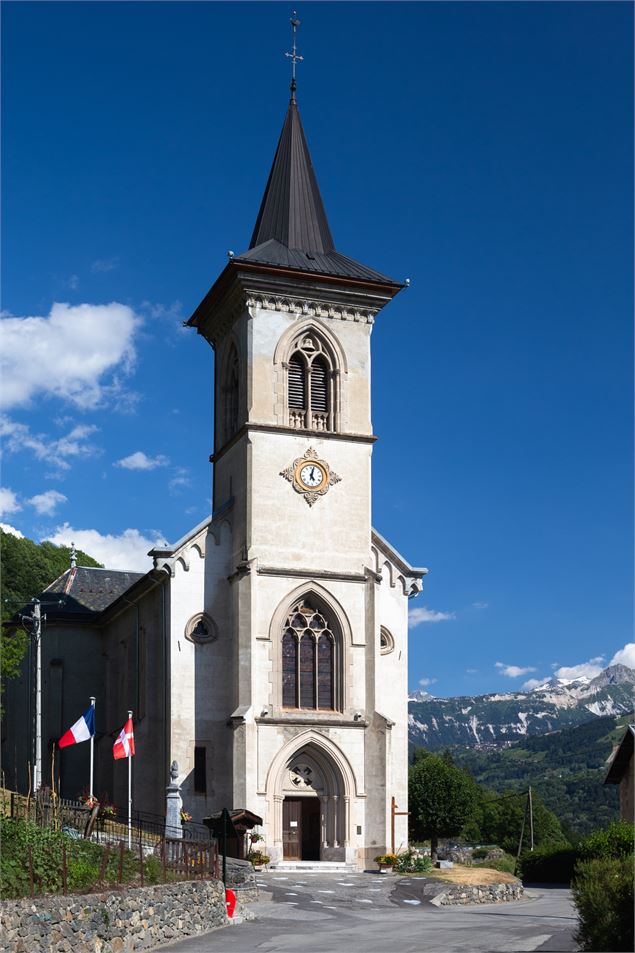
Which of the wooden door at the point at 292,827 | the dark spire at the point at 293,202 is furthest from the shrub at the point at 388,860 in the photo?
the dark spire at the point at 293,202

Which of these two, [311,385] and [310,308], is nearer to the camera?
[311,385]

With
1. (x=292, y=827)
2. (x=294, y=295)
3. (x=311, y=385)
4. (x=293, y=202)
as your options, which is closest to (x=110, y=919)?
(x=292, y=827)

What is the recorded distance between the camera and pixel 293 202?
51.2 meters

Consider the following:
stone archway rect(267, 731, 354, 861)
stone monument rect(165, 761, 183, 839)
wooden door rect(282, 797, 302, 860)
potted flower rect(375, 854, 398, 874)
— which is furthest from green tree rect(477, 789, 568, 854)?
stone monument rect(165, 761, 183, 839)

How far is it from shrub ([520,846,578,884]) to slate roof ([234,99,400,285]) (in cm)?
2412

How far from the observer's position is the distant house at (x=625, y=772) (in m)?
42.0

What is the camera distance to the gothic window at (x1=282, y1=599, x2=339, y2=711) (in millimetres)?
44594

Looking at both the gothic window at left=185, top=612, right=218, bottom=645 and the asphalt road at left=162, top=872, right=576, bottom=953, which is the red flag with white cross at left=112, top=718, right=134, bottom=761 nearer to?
the asphalt road at left=162, top=872, right=576, bottom=953

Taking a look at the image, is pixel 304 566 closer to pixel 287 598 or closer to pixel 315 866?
pixel 287 598

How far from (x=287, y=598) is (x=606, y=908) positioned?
2629cm

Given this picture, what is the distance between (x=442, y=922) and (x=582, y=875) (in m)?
8.39

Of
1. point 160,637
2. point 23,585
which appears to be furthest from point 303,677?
point 23,585

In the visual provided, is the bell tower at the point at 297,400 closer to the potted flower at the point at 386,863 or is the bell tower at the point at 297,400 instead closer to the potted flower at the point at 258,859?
the potted flower at the point at 258,859

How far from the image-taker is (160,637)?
46.8 m
